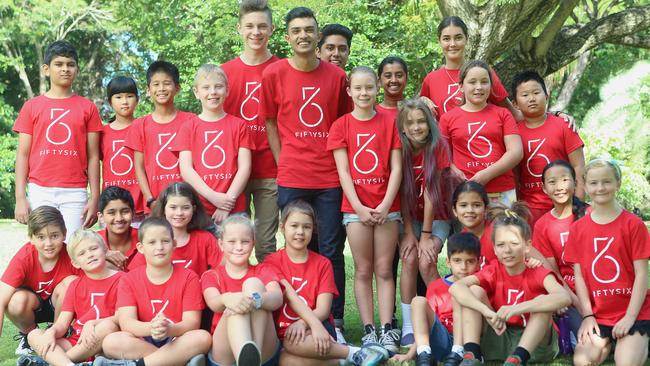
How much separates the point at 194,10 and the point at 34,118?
15440mm

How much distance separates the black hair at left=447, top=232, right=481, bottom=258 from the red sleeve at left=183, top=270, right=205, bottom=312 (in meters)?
1.56

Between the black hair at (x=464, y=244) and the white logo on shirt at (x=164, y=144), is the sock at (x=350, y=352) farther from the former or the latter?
the white logo on shirt at (x=164, y=144)

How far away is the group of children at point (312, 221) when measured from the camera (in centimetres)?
488

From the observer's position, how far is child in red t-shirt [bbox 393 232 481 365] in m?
4.85

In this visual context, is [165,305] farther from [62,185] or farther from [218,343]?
[62,185]

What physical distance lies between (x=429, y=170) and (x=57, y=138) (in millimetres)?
2766

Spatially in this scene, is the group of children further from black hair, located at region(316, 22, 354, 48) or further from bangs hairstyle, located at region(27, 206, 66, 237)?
black hair, located at region(316, 22, 354, 48)

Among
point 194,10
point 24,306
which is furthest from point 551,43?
point 194,10

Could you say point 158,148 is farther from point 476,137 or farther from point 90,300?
point 476,137

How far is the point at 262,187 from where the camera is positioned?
6.09 meters

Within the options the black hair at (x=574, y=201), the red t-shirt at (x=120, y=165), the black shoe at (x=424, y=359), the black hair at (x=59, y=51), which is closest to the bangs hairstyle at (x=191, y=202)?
the red t-shirt at (x=120, y=165)

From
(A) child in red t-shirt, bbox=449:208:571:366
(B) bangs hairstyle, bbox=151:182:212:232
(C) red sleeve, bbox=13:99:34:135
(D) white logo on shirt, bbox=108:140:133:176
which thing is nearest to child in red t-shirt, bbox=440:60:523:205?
(A) child in red t-shirt, bbox=449:208:571:366

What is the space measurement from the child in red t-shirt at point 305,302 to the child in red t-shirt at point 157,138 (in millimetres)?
1115

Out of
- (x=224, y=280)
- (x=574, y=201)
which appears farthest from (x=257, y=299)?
(x=574, y=201)
